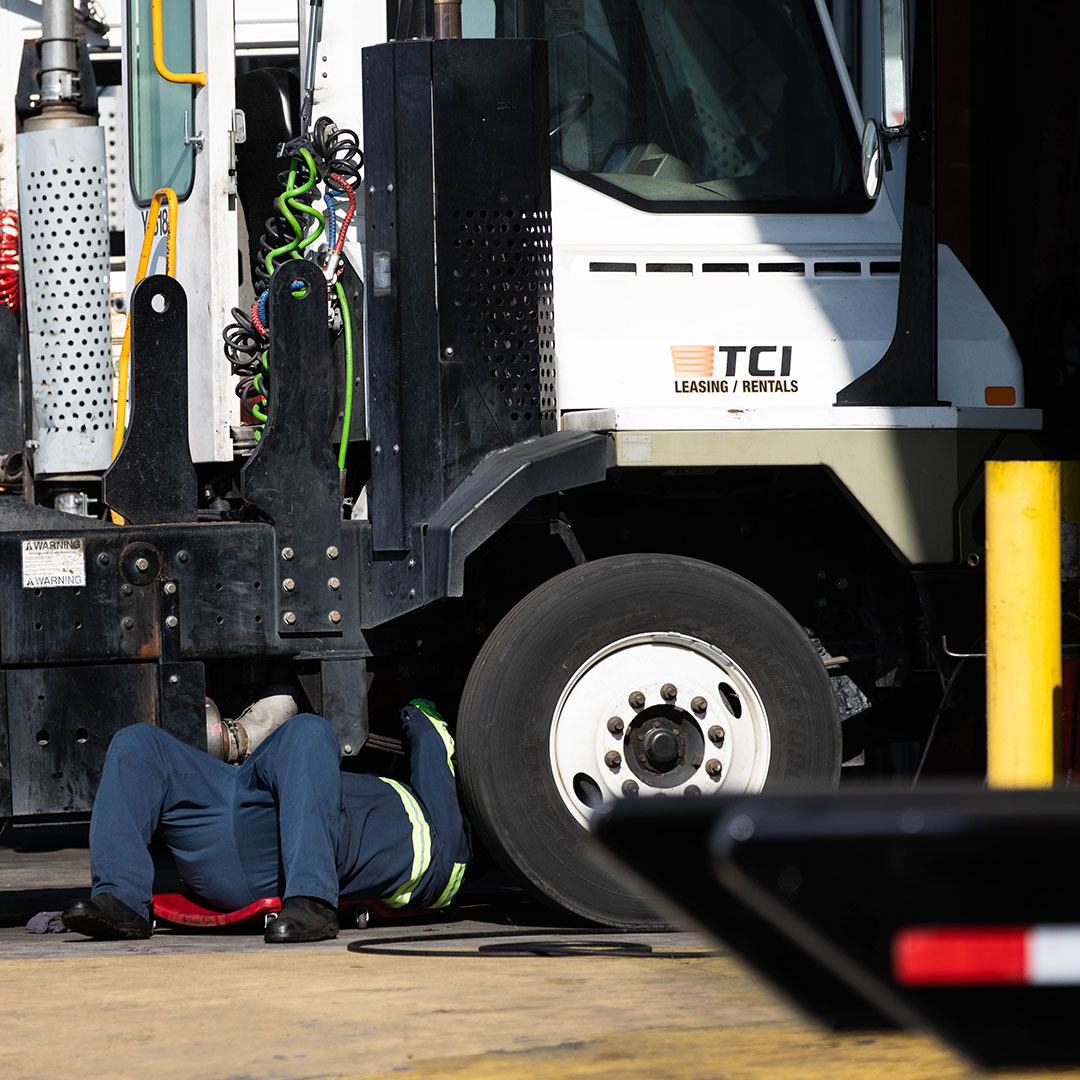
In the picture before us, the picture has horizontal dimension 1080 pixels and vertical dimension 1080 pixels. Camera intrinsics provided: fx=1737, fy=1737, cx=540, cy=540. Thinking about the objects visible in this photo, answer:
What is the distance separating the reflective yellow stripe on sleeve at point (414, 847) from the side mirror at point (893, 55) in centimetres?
236

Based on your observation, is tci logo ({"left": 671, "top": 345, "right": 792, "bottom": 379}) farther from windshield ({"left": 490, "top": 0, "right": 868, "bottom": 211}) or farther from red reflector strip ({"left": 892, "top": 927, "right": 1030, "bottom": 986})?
red reflector strip ({"left": 892, "top": 927, "right": 1030, "bottom": 986})

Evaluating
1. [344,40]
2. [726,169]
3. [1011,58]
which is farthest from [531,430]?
[1011,58]

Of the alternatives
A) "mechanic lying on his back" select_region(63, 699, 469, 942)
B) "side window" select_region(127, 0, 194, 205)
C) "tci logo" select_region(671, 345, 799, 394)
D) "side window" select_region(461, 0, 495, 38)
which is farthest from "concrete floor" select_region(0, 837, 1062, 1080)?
"side window" select_region(461, 0, 495, 38)

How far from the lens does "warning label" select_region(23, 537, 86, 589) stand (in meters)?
4.79

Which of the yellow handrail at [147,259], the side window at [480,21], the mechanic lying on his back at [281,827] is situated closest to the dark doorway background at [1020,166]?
the side window at [480,21]

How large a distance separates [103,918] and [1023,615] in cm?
255

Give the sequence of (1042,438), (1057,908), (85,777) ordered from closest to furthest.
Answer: (1057,908) → (85,777) → (1042,438)

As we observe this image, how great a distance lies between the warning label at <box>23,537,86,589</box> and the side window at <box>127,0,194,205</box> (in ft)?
4.41

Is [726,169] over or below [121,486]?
over

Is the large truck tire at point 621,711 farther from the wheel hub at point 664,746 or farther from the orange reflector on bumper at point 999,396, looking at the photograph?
the orange reflector on bumper at point 999,396

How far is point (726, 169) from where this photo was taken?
199 inches

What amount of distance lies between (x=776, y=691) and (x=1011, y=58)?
7.79 feet

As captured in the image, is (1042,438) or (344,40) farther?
(1042,438)

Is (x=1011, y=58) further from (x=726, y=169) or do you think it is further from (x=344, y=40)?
(x=344, y=40)
